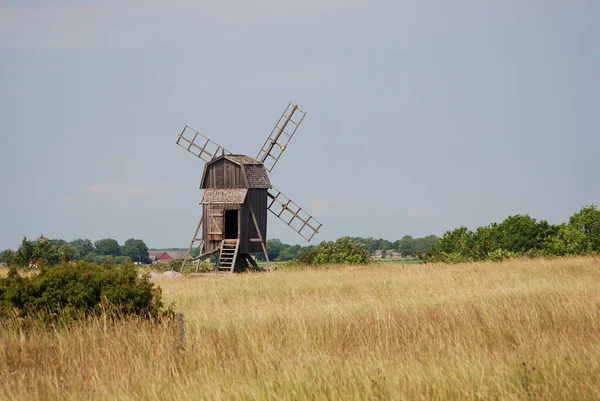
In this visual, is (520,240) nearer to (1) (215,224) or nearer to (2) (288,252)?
(1) (215,224)

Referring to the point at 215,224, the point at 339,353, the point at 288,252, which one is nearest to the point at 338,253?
the point at 215,224

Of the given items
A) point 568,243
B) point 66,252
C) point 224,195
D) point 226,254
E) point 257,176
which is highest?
point 257,176

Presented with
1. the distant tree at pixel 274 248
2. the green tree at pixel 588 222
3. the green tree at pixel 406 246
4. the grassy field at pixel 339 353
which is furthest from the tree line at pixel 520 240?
the distant tree at pixel 274 248

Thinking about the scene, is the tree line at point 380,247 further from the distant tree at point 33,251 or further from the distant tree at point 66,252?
the distant tree at point 66,252

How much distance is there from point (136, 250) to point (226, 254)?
5683 centimetres

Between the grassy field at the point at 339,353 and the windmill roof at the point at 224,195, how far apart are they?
1799cm

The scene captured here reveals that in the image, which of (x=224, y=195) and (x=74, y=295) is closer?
(x=74, y=295)

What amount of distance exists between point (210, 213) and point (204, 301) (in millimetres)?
18077

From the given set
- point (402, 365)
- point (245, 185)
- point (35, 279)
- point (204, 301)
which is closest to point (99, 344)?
point (35, 279)

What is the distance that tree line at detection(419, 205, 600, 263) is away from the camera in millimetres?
38031

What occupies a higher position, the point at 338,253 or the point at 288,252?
the point at 288,252

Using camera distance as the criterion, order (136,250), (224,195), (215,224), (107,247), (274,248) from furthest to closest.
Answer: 1. (274,248)
2. (136,250)
3. (107,247)
4. (215,224)
5. (224,195)

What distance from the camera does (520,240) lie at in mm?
40656

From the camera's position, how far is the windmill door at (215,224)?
125 feet
